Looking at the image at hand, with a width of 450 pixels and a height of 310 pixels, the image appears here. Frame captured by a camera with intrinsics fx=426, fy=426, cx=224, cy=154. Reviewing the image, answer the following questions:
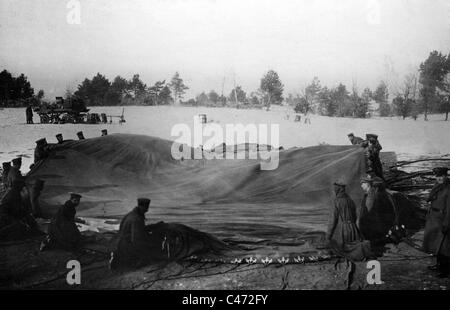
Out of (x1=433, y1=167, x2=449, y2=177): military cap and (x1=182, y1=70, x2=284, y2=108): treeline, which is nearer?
(x1=433, y1=167, x2=449, y2=177): military cap

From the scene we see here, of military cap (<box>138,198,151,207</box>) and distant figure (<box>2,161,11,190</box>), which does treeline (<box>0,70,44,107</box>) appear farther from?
military cap (<box>138,198,151,207</box>)

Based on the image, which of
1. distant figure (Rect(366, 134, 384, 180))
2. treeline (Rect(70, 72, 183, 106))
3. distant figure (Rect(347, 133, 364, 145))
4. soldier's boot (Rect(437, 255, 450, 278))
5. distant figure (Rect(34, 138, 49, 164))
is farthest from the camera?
treeline (Rect(70, 72, 183, 106))

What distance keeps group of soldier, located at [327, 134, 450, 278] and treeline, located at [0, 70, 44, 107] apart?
4.48 m

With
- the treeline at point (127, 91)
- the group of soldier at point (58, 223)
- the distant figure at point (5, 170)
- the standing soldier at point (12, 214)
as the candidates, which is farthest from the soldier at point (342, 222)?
the distant figure at point (5, 170)

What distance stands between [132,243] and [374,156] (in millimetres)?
3032

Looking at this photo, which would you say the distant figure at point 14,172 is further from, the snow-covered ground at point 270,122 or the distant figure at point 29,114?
the distant figure at point 29,114

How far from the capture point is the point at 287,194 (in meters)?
5.23

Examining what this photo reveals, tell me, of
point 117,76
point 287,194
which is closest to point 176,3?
point 117,76

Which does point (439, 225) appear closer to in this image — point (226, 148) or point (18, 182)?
point (226, 148)

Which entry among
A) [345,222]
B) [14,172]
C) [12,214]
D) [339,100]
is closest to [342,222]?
[345,222]

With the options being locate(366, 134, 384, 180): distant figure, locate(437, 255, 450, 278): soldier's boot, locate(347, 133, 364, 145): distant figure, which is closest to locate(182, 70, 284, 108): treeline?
locate(347, 133, 364, 145): distant figure

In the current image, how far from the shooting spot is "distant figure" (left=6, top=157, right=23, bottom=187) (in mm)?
5387
